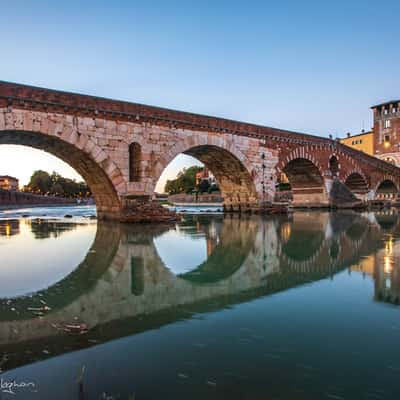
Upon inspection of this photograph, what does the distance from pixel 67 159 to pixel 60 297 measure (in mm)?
11825

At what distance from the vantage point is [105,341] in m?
2.82

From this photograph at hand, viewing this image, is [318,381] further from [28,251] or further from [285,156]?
[285,156]

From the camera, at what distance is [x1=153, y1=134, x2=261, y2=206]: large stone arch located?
55.2 ft

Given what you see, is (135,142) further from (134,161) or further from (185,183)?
(185,183)

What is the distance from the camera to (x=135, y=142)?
49.4ft

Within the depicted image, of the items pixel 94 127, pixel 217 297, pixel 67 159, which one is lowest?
pixel 217 297

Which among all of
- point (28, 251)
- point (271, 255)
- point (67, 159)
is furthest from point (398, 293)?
point (67, 159)

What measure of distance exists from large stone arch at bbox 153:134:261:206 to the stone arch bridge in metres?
0.04

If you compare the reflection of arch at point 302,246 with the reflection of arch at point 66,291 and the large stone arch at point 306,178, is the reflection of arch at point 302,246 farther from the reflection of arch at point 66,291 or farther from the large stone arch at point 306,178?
the large stone arch at point 306,178

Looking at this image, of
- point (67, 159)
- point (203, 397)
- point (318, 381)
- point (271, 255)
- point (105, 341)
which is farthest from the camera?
point (67, 159)

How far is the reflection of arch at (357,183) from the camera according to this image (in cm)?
3112

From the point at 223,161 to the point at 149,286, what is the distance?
16.3m

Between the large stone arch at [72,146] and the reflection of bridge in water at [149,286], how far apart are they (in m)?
6.02

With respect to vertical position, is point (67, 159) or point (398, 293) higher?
point (67, 159)
